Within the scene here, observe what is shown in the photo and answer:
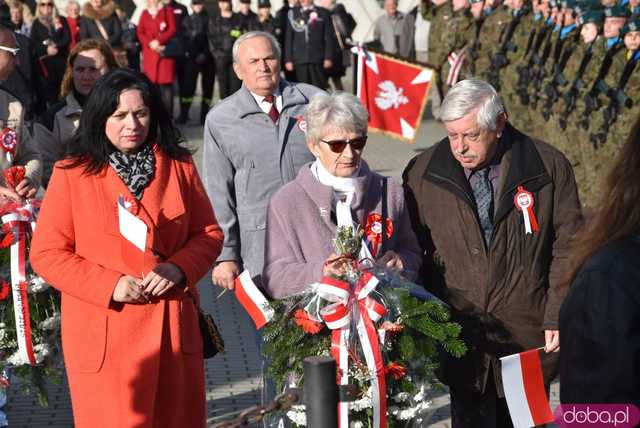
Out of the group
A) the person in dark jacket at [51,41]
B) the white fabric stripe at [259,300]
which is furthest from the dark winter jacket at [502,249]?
the person in dark jacket at [51,41]

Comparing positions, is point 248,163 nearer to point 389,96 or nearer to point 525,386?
point 525,386

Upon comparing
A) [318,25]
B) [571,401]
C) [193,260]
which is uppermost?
[571,401]

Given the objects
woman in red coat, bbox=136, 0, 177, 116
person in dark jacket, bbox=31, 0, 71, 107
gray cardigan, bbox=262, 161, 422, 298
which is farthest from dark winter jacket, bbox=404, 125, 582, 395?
woman in red coat, bbox=136, 0, 177, 116

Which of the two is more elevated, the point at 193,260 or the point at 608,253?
the point at 608,253

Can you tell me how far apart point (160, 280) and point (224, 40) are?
16180 mm

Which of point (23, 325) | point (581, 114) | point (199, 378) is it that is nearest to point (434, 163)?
point (199, 378)

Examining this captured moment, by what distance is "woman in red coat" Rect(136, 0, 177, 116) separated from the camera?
67.1 feet

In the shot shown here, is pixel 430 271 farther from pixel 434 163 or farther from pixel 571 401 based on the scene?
pixel 571 401

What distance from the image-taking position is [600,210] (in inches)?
120

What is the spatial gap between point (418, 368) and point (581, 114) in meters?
9.08

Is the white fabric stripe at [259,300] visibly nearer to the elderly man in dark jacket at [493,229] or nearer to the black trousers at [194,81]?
the elderly man in dark jacket at [493,229]

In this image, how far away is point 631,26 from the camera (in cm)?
1253
